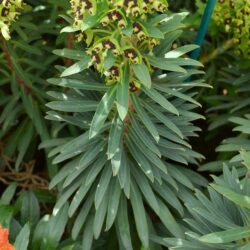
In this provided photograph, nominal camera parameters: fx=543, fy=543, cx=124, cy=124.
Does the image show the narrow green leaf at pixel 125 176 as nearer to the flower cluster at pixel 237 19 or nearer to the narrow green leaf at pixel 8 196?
the narrow green leaf at pixel 8 196

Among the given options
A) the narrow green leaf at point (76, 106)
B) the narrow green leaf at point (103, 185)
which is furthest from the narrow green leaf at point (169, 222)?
the narrow green leaf at point (76, 106)

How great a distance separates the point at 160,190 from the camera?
2.07 m

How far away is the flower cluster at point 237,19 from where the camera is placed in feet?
6.98

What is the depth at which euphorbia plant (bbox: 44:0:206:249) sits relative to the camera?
1.68 meters

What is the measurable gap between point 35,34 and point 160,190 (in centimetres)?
89

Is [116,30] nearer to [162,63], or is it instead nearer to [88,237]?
[162,63]

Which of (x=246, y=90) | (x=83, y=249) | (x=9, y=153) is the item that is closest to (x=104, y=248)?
(x=83, y=249)

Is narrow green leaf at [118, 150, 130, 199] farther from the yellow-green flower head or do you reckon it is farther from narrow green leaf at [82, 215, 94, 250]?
the yellow-green flower head

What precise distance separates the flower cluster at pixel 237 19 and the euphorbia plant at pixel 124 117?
11.8 inches

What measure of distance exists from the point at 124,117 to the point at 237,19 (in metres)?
0.77

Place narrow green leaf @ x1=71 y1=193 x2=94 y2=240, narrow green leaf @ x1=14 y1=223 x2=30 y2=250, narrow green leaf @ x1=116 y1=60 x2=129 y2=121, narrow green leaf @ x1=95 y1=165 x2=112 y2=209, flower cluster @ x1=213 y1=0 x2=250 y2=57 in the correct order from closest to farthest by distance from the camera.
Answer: narrow green leaf @ x1=116 y1=60 x2=129 y2=121
narrow green leaf @ x1=14 y1=223 x2=30 y2=250
narrow green leaf @ x1=95 y1=165 x2=112 y2=209
narrow green leaf @ x1=71 y1=193 x2=94 y2=240
flower cluster @ x1=213 y1=0 x2=250 y2=57

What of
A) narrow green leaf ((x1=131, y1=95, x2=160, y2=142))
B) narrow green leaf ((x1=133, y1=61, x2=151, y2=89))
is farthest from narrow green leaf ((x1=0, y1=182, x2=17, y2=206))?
narrow green leaf ((x1=133, y1=61, x2=151, y2=89))

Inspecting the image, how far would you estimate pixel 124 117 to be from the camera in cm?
169

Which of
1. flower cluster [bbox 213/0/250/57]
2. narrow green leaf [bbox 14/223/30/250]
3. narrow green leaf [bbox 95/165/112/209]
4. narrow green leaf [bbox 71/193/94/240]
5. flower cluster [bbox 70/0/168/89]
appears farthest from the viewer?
flower cluster [bbox 213/0/250/57]
